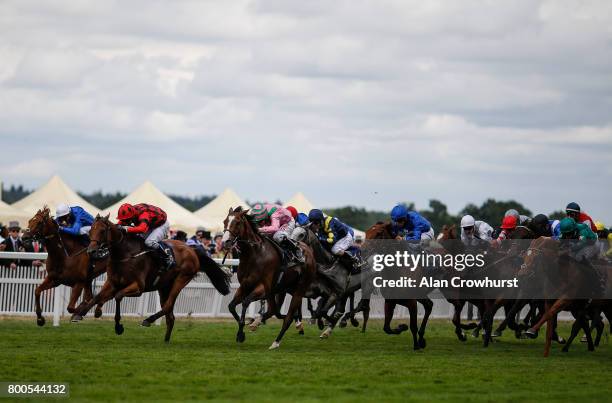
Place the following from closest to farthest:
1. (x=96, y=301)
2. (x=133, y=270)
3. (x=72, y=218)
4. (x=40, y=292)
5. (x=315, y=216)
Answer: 1. (x=96, y=301)
2. (x=133, y=270)
3. (x=40, y=292)
4. (x=315, y=216)
5. (x=72, y=218)

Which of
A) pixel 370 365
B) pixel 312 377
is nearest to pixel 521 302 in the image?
pixel 370 365

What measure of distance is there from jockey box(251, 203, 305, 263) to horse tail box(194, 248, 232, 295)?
4.16 feet

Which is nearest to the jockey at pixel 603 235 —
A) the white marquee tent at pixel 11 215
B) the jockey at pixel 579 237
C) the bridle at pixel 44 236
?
the jockey at pixel 579 237

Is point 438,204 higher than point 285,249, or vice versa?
point 438,204

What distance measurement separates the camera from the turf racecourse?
10102 mm

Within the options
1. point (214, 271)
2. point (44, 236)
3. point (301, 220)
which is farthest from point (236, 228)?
point (301, 220)

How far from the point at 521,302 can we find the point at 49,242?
6.87 m

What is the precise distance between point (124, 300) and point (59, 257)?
13.8ft

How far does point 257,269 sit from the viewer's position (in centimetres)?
1502

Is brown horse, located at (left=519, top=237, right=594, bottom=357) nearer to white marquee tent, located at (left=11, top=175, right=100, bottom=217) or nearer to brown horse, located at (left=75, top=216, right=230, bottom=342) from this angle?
brown horse, located at (left=75, top=216, right=230, bottom=342)

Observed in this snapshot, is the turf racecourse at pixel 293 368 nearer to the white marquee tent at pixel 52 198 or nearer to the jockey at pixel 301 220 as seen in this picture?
the jockey at pixel 301 220

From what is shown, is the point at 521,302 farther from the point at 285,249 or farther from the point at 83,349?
the point at 83,349

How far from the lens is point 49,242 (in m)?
16.5

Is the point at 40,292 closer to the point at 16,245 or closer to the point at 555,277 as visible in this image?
the point at 16,245
